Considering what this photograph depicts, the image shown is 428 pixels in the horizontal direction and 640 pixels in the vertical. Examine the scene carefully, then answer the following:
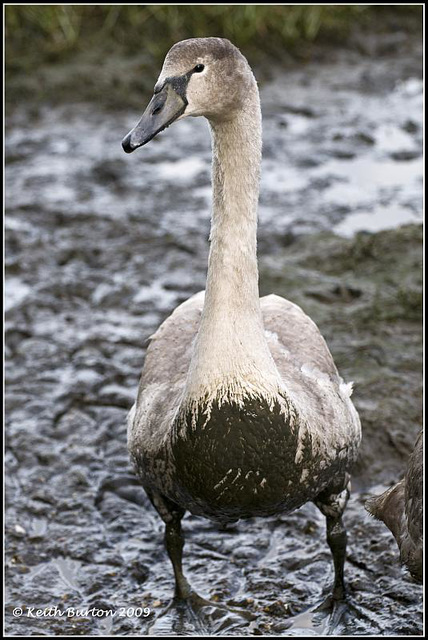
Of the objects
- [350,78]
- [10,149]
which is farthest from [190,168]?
[350,78]

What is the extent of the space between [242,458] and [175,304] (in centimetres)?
294

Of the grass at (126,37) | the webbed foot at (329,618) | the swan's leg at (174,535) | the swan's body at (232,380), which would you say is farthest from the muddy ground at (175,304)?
the swan's body at (232,380)

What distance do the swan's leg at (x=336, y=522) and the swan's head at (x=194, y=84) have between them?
1604 millimetres

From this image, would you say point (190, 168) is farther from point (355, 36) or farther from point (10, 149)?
point (355, 36)

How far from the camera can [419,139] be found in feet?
28.3

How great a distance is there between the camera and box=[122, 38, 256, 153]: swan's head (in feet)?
11.7

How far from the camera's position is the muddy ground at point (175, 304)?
4.64 metres

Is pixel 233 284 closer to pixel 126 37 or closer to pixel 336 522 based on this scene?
pixel 336 522

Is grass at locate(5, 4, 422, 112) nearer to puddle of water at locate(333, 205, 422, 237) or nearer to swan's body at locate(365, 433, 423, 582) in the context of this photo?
puddle of water at locate(333, 205, 422, 237)

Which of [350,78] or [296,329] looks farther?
[350,78]

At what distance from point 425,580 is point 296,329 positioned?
121 cm

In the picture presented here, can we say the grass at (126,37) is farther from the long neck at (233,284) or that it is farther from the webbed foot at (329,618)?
the webbed foot at (329,618)

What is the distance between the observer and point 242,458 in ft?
12.7

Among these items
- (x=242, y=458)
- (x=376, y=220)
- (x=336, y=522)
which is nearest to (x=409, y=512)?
(x=336, y=522)
